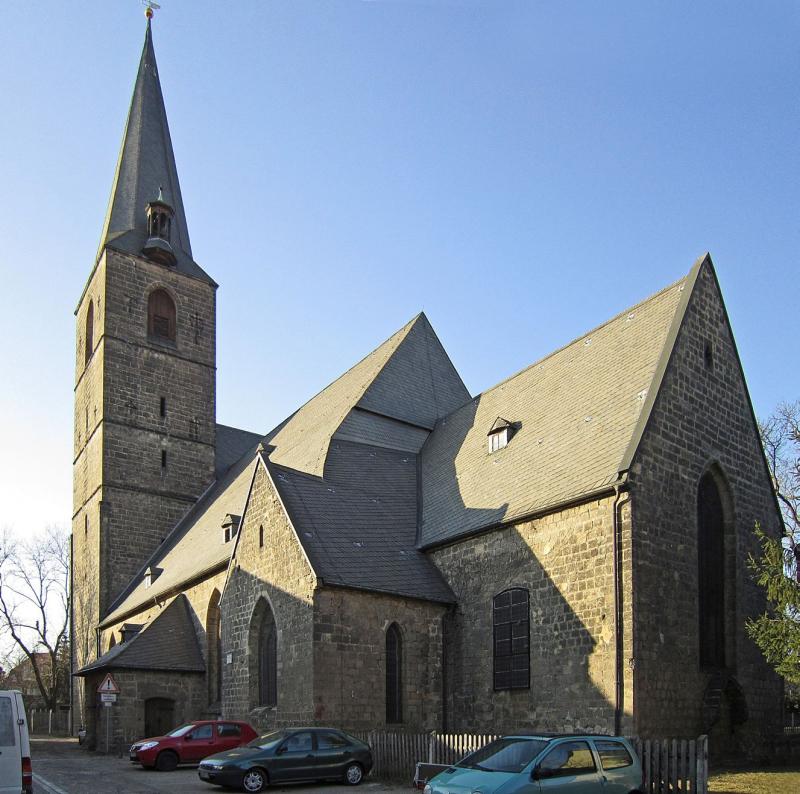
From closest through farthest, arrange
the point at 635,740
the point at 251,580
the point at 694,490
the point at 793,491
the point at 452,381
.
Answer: the point at 635,740
the point at 694,490
the point at 251,580
the point at 452,381
the point at 793,491

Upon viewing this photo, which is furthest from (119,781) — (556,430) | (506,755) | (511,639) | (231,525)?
(556,430)

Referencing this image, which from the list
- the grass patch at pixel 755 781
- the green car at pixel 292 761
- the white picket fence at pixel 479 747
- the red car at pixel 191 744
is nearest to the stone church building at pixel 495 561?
the red car at pixel 191 744

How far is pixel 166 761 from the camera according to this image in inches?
752

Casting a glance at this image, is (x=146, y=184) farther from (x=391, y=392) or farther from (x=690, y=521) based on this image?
(x=690, y=521)

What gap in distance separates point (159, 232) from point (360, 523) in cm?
2089

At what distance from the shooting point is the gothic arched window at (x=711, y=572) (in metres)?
17.5

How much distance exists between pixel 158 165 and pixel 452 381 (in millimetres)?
18405

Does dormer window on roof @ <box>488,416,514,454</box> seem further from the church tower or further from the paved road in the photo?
the church tower

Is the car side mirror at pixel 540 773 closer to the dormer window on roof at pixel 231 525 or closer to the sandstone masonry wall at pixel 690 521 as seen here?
the sandstone masonry wall at pixel 690 521

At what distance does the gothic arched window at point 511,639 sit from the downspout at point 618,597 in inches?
103

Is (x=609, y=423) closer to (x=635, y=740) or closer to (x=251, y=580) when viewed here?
(x=635, y=740)

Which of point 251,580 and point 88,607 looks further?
point 88,607

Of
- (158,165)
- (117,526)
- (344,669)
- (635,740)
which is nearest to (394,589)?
(344,669)

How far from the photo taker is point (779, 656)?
15672 mm
